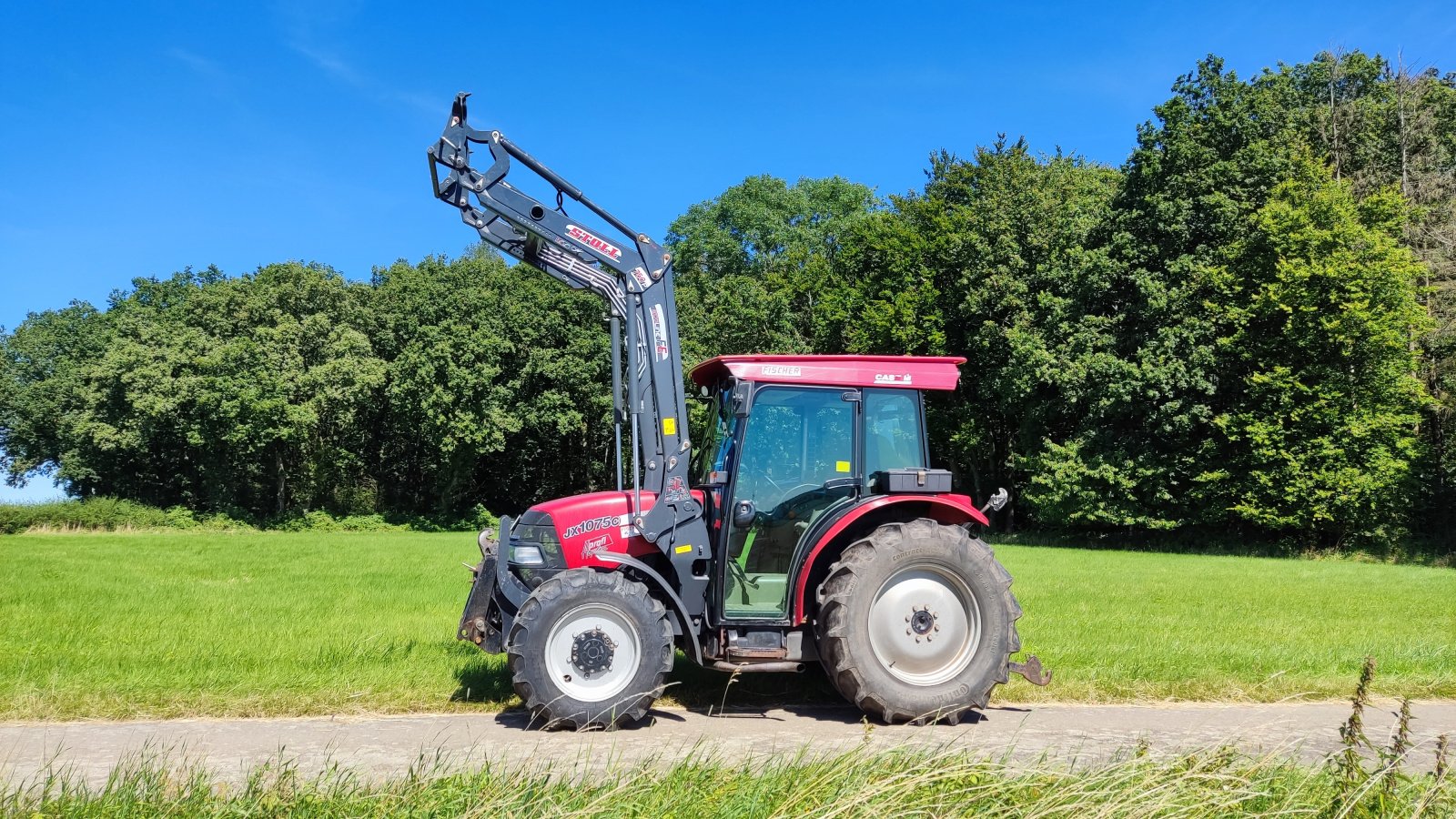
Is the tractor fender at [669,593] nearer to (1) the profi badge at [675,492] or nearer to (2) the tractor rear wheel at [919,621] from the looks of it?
(1) the profi badge at [675,492]

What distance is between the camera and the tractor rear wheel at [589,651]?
675 cm

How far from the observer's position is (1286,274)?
1158 inches

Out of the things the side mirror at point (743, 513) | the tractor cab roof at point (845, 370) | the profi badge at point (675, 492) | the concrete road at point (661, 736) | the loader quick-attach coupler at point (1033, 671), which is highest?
the tractor cab roof at point (845, 370)

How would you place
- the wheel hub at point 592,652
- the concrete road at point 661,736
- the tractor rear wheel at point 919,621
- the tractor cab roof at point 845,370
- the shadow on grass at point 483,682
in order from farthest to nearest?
the shadow on grass at point 483,682 → the tractor cab roof at point 845,370 → the tractor rear wheel at point 919,621 → the wheel hub at point 592,652 → the concrete road at point 661,736

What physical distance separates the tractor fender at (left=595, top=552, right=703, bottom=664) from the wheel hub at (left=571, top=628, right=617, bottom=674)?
0.54 meters

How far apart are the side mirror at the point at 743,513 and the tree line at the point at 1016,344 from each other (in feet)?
67.8

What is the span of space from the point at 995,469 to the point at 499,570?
122 ft

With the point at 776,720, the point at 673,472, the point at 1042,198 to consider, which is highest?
the point at 1042,198

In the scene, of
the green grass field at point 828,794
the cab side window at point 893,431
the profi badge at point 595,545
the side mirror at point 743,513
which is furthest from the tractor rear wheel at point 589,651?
the green grass field at point 828,794

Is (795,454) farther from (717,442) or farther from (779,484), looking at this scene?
(717,442)

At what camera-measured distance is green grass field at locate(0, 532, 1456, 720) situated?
7.66m

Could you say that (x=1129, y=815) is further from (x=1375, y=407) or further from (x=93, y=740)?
(x=1375, y=407)

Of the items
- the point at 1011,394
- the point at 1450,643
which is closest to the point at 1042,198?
the point at 1011,394

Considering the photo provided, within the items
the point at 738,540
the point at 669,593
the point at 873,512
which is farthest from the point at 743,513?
the point at 873,512
